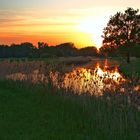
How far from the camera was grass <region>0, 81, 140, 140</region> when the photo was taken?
14492 mm

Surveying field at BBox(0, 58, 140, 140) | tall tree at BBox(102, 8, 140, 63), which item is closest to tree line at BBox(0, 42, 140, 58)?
tall tree at BBox(102, 8, 140, 63)

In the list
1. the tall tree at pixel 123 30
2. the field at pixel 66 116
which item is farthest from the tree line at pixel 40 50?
the field at pixel 66 116

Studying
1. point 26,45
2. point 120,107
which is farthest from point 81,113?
point 26,45

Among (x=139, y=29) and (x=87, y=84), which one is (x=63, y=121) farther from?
(x=139, y=29)

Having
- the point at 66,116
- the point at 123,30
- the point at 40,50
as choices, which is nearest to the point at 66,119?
the point at 66,116

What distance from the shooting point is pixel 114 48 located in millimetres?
76562

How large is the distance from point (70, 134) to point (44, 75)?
1117cm

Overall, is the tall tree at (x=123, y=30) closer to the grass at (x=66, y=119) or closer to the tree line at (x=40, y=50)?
the tree line at (x=40, y=50)

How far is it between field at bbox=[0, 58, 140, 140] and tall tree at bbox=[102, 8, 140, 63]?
177ft

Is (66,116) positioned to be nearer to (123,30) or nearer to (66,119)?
(66,119)

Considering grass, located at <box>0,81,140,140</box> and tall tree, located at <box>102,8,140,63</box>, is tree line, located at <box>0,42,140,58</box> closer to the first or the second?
tall tree, located at <box>102,8,140,63</box>

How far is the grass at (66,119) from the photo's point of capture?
14.5 m

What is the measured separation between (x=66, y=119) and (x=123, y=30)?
61.8m

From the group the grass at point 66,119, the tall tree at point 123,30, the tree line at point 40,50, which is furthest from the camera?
the tree line at point 40,50
